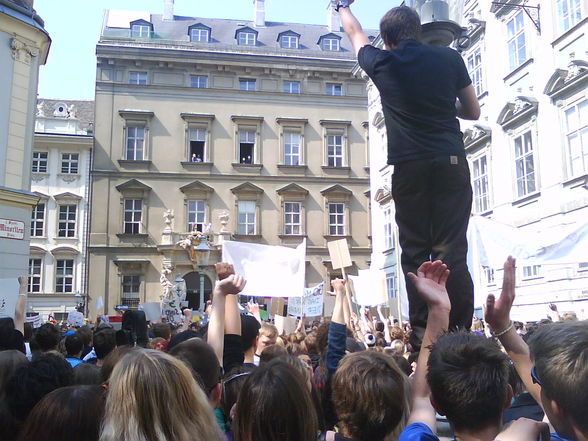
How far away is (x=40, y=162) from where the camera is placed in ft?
129

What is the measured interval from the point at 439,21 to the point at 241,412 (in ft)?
8.42

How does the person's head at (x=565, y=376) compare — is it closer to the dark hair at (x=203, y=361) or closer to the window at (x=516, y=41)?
the dark hair at (x=203, y=361)

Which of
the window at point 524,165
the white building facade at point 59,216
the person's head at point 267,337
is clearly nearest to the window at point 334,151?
the white building facade at point 59,216

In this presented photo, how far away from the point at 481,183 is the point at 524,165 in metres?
2.60

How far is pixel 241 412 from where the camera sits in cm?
239

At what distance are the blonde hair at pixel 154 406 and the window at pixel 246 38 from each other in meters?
42.7

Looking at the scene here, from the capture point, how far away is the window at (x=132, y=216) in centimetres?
3794

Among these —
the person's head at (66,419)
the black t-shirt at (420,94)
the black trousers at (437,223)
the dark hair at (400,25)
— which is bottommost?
the person's head at (66,419)

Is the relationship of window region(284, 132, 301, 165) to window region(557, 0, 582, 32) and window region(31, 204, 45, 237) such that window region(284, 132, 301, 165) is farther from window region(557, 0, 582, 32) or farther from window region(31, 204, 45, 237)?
window region(557, 0, 582, 32)

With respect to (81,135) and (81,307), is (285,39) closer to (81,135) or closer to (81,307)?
(81,135)

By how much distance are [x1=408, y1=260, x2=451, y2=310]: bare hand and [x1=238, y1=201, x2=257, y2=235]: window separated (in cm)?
3605

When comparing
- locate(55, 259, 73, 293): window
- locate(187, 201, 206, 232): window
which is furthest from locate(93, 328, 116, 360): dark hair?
locate(55, 259, 73, 293): window

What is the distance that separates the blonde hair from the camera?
6.91ft

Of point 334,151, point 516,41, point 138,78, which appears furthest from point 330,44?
point 516,41
